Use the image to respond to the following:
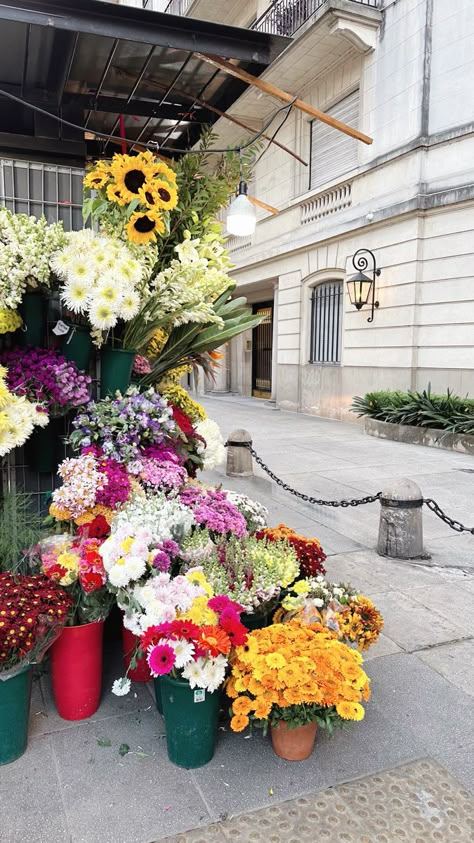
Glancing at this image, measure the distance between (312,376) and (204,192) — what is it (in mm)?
11897

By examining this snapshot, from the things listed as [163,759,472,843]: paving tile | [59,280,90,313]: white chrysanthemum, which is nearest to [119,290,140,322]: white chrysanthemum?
[59,280,90,313]: white chrysanthemum

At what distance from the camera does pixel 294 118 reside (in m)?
14.8

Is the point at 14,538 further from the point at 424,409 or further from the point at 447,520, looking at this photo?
the point at 424,409

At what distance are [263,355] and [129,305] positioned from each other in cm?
1823

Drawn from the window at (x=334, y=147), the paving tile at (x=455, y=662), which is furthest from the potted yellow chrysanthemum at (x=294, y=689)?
the window at (x=334, y=147)

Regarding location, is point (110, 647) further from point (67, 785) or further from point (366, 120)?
point (366, 120)

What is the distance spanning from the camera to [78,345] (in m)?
3.07

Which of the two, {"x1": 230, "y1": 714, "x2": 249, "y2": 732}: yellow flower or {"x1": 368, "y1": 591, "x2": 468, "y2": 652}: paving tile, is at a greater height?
{"x1": 230, "y1": 714, "x2": 249, "y2": 732}: yellow flower

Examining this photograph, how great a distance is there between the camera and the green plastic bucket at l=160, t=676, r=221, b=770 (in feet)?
7.31

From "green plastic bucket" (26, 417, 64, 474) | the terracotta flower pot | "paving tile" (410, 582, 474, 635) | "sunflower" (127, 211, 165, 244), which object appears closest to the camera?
the terracotta flower pot

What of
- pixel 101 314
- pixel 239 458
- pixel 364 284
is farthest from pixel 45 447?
pixel 364 284

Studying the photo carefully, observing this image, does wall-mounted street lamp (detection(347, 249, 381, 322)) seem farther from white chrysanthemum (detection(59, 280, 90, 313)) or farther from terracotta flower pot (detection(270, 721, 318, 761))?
terracotta flower pot (detection(270, 721, 318, 761))

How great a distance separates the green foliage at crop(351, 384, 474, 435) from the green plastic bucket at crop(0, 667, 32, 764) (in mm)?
8639

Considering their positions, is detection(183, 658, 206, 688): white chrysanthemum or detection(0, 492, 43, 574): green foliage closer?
detection(183, 658, 206, 688): white chrysanthemum
